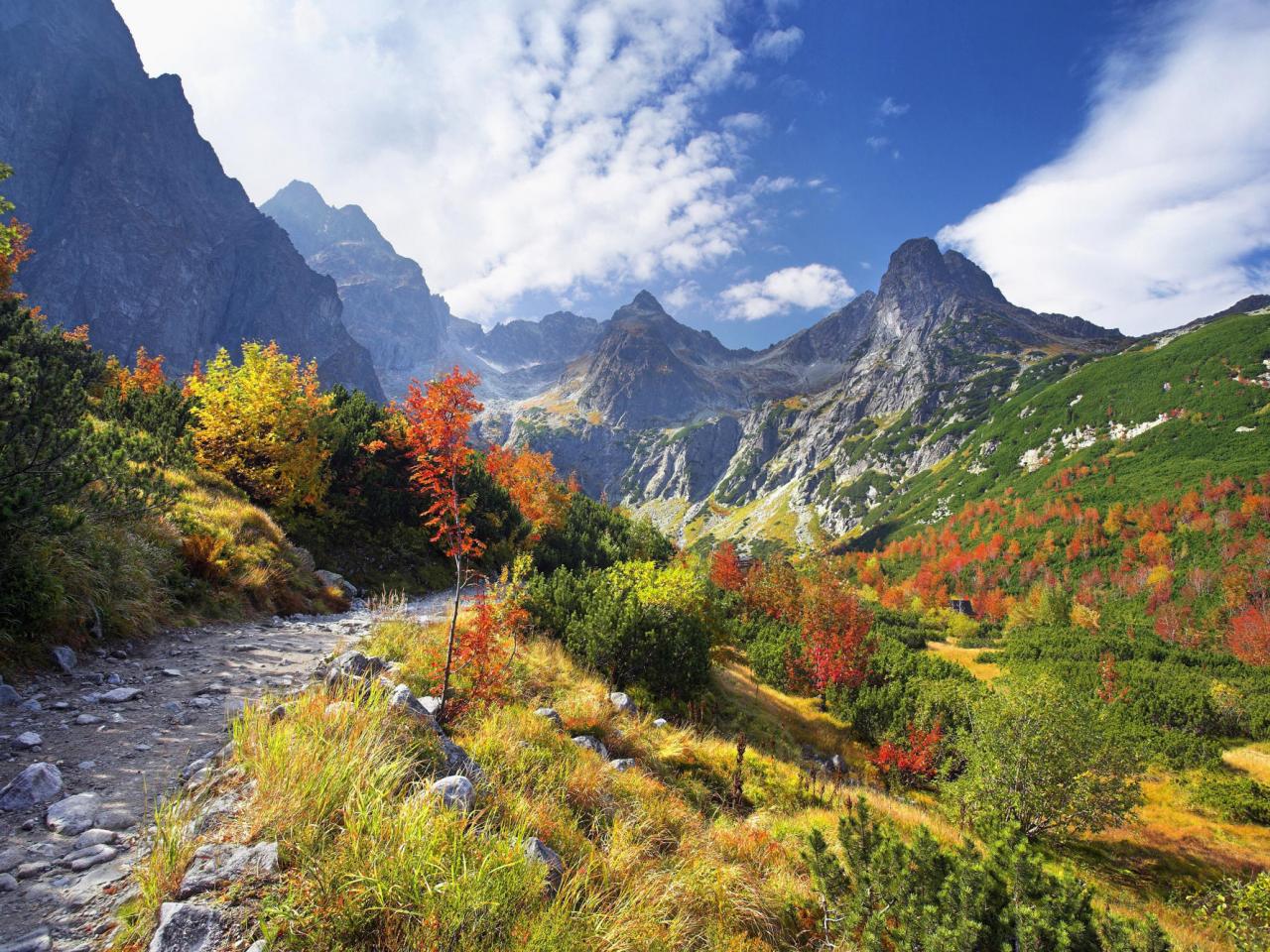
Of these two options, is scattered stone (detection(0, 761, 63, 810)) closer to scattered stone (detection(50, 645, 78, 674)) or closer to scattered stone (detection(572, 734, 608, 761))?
scattered stone (detection(50, 645, 78, 674))

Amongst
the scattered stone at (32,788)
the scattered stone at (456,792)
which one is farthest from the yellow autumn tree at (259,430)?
the scattered stone at (456,792)

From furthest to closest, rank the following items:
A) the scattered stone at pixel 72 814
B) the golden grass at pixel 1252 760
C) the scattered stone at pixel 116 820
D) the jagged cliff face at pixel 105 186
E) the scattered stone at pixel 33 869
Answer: the jagged cliff face at pixel 105 186 < the golden grass at pixel 1252 760 < the scattered stone at pixel 116 820 < the scattered stone at pixel 72 814 < the scattered stone at pixel 33 869

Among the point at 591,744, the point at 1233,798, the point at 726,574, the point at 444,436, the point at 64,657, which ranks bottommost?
the point at 1233,798

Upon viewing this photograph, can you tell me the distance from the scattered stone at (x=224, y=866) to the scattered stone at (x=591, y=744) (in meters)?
5.04

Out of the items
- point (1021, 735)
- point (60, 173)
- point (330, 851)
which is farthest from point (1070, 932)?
point (60, 173)

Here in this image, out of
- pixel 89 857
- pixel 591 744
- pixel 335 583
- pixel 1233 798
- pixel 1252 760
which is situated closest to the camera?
pixel 89 857

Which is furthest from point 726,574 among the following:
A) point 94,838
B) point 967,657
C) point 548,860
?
point 94,838

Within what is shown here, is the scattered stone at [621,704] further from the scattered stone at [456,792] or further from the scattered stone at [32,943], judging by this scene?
the scattered stone at [32,943]

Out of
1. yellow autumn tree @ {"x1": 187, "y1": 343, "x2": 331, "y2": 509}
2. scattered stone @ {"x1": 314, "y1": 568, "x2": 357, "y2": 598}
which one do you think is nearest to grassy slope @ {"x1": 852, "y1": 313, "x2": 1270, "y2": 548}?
scattered stone @ {"x1": 314, "y1": 568, "x2": 357, "y2": 598}

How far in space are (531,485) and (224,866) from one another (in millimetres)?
38005

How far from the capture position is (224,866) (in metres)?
3.24

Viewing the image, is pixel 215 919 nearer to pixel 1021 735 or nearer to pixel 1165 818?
pixel 1021 735

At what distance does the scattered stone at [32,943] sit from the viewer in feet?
8.89

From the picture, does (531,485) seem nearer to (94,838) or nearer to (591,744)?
(591,744)
